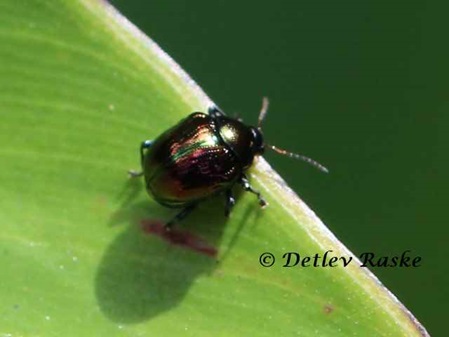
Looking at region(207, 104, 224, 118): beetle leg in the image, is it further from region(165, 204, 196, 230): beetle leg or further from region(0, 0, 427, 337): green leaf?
region(165, 204, 196, 230): beetle leg

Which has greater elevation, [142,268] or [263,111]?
[263,111]

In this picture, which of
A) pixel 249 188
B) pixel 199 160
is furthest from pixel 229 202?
pixel 199 160

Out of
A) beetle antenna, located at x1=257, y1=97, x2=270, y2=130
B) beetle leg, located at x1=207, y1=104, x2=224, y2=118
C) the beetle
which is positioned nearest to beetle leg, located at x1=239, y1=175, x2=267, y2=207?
the beetle

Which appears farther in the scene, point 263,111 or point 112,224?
point 263,111

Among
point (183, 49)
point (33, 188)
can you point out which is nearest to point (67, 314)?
point (33, 188)

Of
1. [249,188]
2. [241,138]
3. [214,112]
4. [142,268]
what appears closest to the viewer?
[142,268]

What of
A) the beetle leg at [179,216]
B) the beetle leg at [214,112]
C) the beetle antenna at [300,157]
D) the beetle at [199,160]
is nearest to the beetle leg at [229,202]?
the beetle at [199,160]

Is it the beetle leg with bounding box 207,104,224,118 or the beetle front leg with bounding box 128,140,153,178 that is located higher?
the beetle leg with bounding box 207,104,224,118

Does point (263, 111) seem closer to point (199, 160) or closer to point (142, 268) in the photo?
point (199, 160)

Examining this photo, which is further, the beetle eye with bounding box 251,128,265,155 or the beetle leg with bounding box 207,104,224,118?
the beetle eye with bounding box 251,128,265,155
